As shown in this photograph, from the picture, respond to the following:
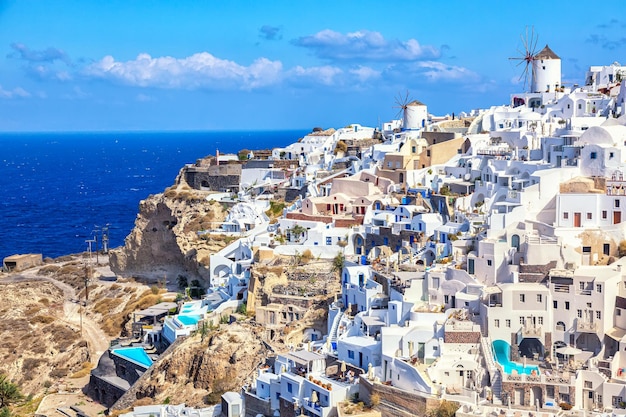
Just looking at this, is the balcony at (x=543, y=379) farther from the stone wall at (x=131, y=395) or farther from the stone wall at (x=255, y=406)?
the stone wall at (x=131, y=395)

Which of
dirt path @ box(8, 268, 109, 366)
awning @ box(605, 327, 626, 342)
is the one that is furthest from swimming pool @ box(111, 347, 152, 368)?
awning @ box(605, 327, 626, 342)

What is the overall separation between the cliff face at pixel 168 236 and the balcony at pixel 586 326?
1054 inches

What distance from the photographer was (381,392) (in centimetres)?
2914

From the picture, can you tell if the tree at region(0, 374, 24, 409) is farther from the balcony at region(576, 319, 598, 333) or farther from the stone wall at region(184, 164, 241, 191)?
the stone wall at region(184, 164, 241, 191)

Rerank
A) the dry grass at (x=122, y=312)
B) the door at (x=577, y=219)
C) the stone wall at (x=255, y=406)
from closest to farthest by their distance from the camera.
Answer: the stone wall at (x=255, y=406) < the door at (x=577, y=219) < the dry grass at (x=122, y=312)

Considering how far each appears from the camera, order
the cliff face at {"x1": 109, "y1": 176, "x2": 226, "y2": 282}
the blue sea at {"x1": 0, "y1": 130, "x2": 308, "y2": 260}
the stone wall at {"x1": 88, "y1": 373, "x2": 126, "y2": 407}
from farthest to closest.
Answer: the blue sea at {"x1": 0, "y1": 130, "x2": 308, "y2": 260}, the cliff face at {"x1": 109, "y1": 176, "x2": 226, "y2": 282}, the stone wall at {"x1": 88, "y1": 373, "x2": 126, "y2": 407}

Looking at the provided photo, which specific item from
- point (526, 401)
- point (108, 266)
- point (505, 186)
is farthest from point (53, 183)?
point (526, 401)

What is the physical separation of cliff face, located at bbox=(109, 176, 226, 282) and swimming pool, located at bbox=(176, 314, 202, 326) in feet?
34.6

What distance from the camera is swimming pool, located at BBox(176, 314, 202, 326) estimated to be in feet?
137

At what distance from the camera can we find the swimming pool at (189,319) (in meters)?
41.8

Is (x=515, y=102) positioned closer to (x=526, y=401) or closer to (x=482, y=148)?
(x=482, y=148)

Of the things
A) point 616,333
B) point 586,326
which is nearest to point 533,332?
point 586,326

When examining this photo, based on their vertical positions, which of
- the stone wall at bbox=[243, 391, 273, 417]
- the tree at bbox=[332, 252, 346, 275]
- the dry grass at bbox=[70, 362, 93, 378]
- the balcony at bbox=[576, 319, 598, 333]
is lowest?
the dry grass at bbox=[70, 362, 93, 378]

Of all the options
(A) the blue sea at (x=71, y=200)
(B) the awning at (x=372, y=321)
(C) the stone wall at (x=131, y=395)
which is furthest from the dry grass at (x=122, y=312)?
(A) the blue sea at (x=71, y=200)
